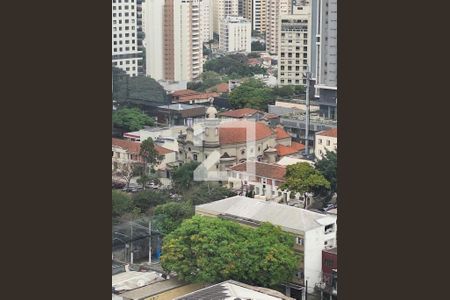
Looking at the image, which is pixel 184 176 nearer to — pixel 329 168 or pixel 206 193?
pixel 206 193

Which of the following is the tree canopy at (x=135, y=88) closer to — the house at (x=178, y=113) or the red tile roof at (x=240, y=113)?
the house at (x=178, y=113)

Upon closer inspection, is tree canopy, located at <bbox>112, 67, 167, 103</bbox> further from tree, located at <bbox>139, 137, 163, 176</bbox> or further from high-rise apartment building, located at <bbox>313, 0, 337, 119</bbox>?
high-rise apartment building, located at <bbox>313, 0, 337, 119</bbox>

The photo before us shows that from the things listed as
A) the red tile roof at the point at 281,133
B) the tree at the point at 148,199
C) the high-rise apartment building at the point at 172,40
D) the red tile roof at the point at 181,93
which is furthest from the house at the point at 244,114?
the tree at the point at 148,199

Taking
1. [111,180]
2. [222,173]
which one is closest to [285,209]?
[222,173]


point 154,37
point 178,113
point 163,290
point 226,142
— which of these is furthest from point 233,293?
point 154,37

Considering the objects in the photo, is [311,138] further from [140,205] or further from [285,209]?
[140,205]
